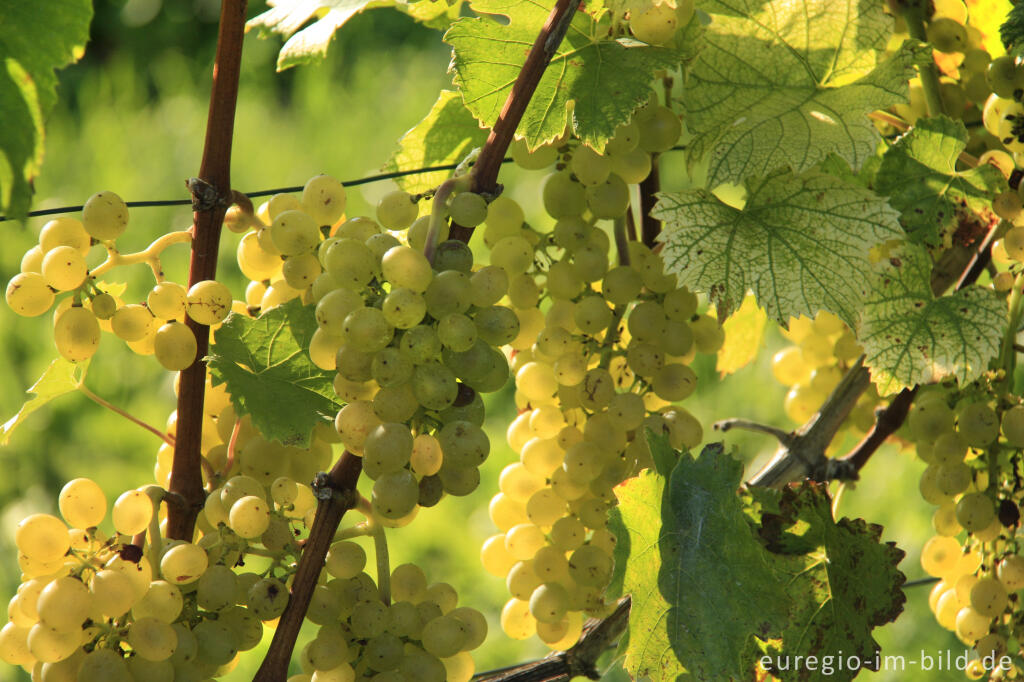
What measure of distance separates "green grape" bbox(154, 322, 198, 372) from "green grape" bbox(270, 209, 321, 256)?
6 centimetres

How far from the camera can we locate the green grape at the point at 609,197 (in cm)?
51

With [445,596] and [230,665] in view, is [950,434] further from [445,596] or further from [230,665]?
[230,665]

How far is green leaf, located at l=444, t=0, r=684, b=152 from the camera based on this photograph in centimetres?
46

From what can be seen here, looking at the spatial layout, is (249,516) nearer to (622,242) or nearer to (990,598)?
(622,242)

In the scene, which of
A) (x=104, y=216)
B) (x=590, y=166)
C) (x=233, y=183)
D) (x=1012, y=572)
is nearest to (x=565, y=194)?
(x=590, y=166)

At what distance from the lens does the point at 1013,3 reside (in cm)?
51

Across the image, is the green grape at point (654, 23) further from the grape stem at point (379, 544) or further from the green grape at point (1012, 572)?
the green grape at point (1012, 572)

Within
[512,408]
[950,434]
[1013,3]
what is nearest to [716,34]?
[1013,3]

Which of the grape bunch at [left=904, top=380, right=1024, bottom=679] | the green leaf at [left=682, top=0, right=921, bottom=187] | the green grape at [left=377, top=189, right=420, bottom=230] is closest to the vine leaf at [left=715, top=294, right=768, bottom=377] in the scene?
the grape bunch at [left=904, top=380, right=1024, bottom=679]

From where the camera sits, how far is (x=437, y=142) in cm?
58

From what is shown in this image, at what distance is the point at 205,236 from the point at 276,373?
0.25 ft

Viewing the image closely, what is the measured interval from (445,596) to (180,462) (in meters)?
0.16

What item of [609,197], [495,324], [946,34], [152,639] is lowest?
[152,639]

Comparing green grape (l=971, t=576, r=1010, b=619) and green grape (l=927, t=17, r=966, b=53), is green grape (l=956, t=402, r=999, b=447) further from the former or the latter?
green grape (l=927, t=17, r=966, b=53)
